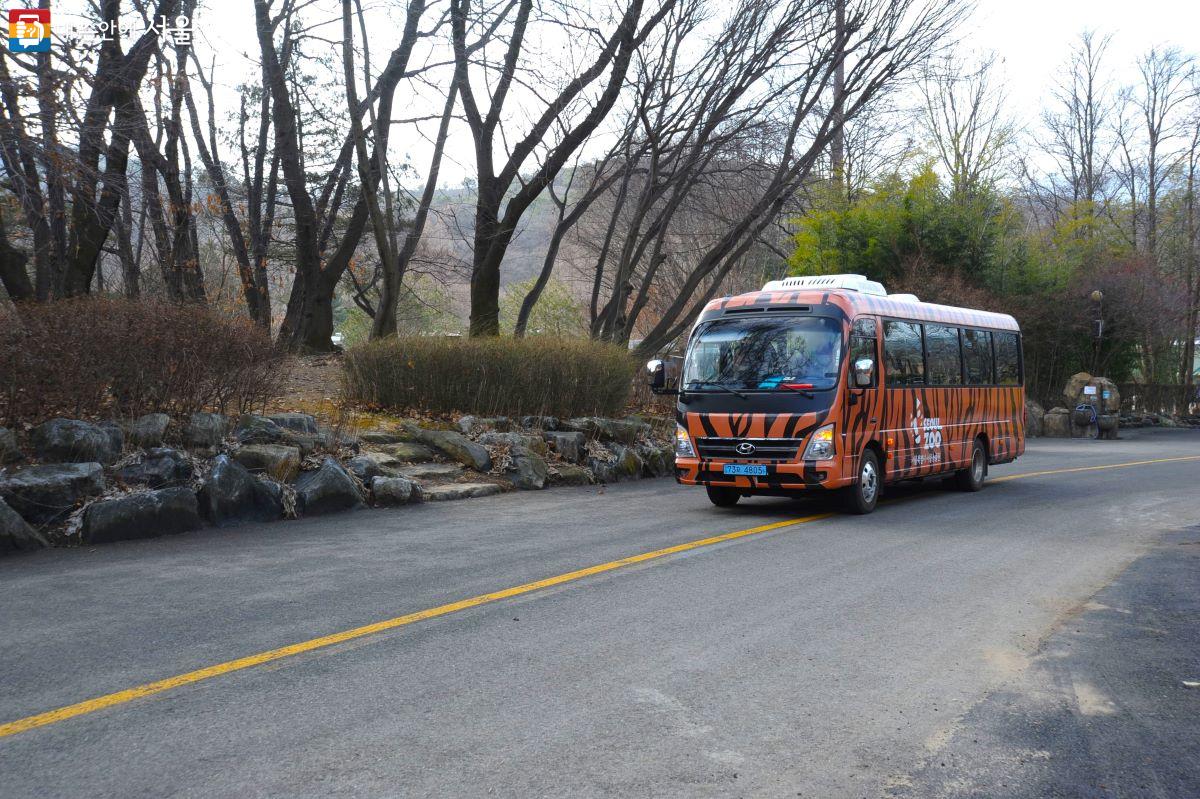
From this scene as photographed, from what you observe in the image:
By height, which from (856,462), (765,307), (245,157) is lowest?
(856,462)

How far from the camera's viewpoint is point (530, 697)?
4.99 metres

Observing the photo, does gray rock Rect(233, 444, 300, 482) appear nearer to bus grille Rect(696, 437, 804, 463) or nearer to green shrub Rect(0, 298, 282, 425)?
green shrub Rect(0, 298, 282, 425)

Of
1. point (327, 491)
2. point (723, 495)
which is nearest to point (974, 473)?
point (723, 495)

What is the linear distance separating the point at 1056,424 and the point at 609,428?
22.8 metres

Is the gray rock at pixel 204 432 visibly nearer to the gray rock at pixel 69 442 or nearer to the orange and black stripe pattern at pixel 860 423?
the gray rock at pixel 69 442

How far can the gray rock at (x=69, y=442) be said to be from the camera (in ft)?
33.3

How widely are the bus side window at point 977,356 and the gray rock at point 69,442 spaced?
12136 mm

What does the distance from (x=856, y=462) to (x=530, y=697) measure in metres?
8.09

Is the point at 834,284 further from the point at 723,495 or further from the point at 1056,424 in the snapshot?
the point at 1056,424

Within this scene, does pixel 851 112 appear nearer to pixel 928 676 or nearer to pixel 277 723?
pixel 928 676

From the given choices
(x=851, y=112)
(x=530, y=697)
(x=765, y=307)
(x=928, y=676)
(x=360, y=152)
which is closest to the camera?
(x=530, y=697)

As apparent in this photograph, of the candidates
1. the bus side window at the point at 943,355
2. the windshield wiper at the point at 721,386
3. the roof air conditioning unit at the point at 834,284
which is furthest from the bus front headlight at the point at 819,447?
the bus side window at the point at 943,355

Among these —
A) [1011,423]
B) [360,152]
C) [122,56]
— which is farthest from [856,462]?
[122,56]

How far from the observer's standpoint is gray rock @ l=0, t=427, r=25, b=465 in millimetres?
9742
